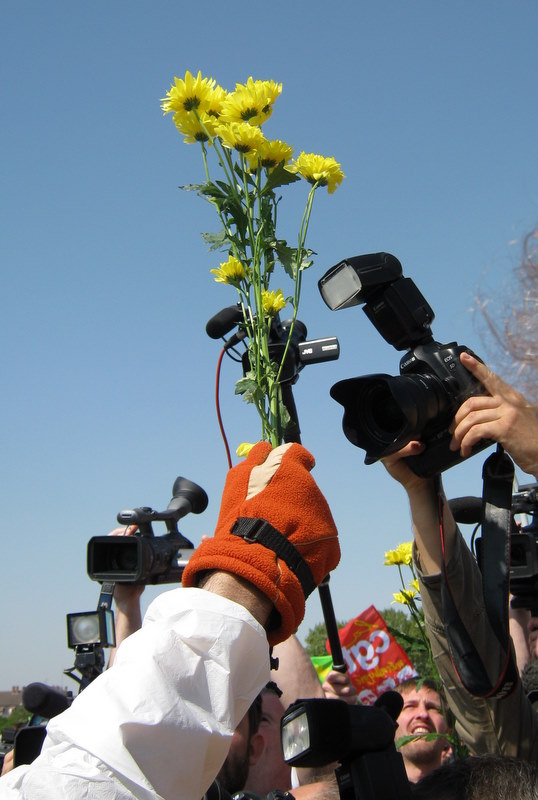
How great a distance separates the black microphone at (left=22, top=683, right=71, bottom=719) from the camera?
2.79m

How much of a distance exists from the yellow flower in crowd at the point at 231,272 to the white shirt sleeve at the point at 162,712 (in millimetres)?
1121

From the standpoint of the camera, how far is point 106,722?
111 centimetres

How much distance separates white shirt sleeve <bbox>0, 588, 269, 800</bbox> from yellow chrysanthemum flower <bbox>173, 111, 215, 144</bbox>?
4.71ft

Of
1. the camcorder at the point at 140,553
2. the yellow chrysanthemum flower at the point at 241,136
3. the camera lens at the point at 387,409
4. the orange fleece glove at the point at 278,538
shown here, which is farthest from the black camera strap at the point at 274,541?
the camcorder at the point at 140,553

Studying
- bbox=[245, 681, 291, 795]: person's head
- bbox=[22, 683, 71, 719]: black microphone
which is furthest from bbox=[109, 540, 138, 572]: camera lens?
bbox=[245, 681, 291, 795]: person's head

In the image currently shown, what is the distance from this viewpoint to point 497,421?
198 centimetres

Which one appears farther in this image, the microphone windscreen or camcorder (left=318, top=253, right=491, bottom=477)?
the microphone windscreen

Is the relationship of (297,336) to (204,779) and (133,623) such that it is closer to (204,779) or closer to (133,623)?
(204,779)

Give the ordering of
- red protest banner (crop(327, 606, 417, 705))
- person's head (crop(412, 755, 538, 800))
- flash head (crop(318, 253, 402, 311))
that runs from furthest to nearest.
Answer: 1. red protest banner (crop(327, 606, 417, 705))
2. flash head (crop(318, 253, 402, 311))
3. person's head (crop(412, 755, 538, 800))

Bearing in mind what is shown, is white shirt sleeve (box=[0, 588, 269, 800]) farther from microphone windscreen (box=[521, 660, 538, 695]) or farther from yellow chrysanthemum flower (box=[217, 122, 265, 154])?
microphone windscreen (box=[521, 660, 538, 695])

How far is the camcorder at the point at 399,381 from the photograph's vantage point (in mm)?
1928

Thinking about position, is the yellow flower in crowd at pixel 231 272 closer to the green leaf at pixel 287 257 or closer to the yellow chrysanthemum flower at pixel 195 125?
the green leaf at pixel 287 257

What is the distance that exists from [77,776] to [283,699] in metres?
2.23

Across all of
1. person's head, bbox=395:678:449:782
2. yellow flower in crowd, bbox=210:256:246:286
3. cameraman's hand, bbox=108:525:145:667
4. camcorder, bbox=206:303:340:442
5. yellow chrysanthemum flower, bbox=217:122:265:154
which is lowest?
person's head, bbox=395:678:449:782
